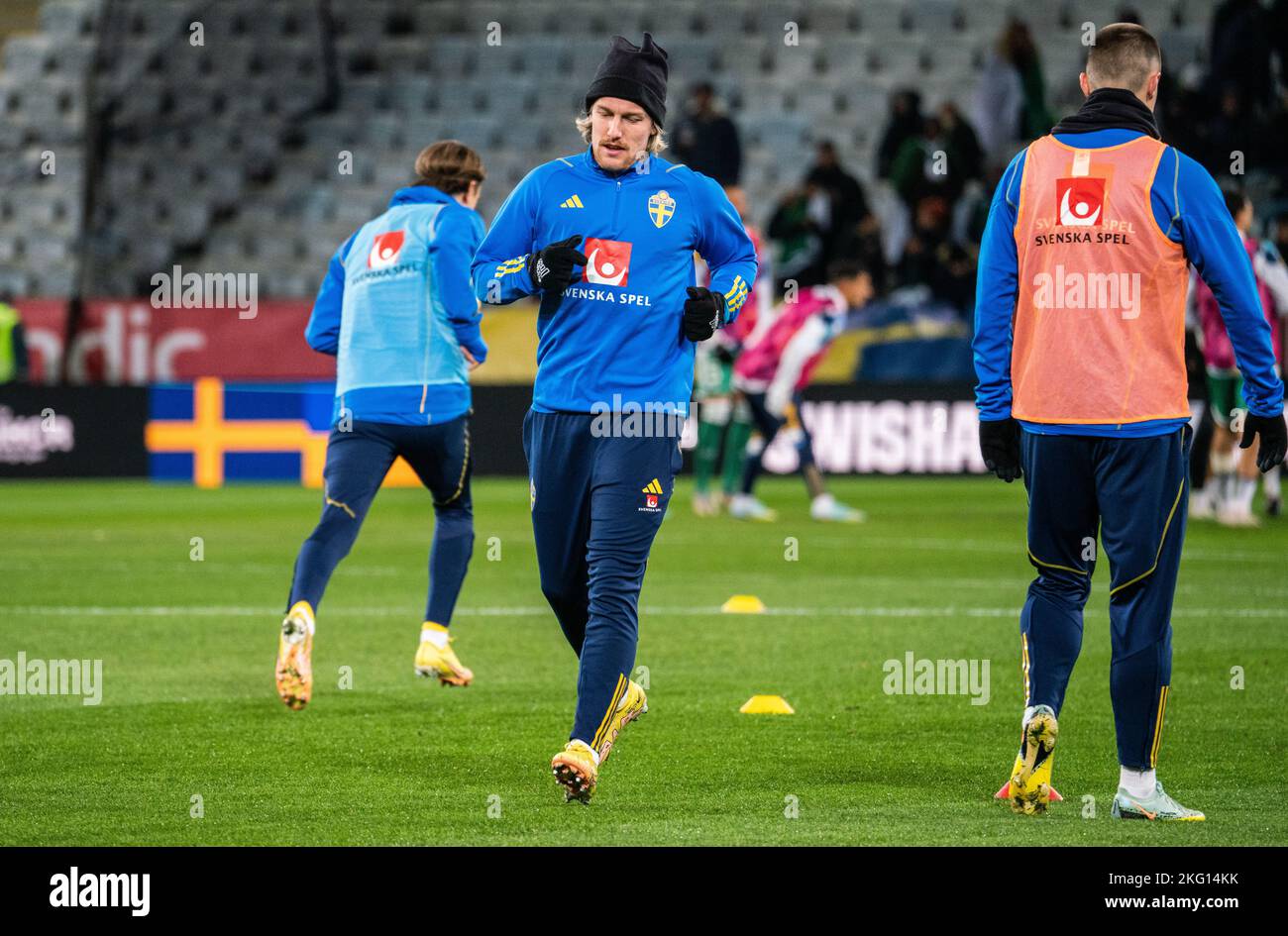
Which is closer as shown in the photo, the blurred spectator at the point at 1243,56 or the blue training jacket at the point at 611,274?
the blue training jacket at the point at 611,274

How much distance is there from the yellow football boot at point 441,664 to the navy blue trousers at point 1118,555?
330 cm

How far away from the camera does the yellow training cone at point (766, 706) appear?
801cm

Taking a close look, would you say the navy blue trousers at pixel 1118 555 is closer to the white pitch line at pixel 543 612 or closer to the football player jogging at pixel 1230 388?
the white pitch line at pixel 543 612

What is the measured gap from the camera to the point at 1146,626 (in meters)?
5.93

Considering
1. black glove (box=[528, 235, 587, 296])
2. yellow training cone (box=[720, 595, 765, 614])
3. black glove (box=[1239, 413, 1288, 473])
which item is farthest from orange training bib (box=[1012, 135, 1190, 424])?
yellow training cone (box=[720, 595, 765, 614])

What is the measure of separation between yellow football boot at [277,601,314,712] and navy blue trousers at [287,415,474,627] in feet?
0.63

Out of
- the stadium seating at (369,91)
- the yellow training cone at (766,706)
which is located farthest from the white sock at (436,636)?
the stadium seating at (369,91)

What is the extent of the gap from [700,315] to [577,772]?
148 centimetres

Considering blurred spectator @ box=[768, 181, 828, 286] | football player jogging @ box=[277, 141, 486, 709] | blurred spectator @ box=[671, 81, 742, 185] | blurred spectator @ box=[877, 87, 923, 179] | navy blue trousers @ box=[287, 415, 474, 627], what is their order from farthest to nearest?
blurred spectator @ box=[877, 87, 923, 179], blurred spectator @ box=[768, 181, 828, 286], blurred spectator @ box=[671, 81, 742, 185], football player jogging @ box=[277, 141, 486, 709], navy blue trousers @ box=[287, 415, 474, 627]

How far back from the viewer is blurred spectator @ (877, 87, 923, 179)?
23.0 meters

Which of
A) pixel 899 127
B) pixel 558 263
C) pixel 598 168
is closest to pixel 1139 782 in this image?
pixel 558 263

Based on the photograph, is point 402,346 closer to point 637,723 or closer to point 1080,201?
point 637,723

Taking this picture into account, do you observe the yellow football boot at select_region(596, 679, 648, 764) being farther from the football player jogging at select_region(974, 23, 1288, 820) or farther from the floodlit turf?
the football player jogging at select_region(974, 23, 1288, 820)
